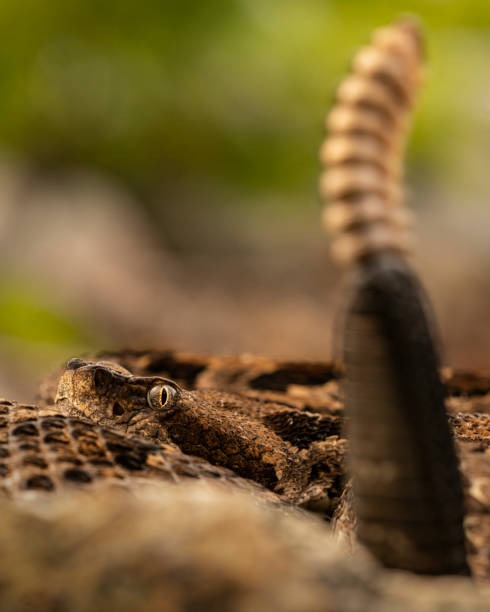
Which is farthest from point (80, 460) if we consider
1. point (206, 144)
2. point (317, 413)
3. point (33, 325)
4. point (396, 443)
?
point (206, 144)

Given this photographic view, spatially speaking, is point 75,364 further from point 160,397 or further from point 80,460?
point 80,460

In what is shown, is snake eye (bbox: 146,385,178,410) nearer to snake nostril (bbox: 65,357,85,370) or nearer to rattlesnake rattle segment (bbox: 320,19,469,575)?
snake nostril (bbox: 65,357,85,370)

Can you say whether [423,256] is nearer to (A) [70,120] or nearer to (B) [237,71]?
(B) [237,71]

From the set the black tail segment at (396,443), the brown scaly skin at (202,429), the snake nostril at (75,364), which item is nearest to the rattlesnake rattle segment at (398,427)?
the black tail segment at (396,443)

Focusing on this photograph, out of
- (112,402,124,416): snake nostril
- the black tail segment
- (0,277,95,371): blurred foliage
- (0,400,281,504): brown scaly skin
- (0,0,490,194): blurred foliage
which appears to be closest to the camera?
the black tail segment

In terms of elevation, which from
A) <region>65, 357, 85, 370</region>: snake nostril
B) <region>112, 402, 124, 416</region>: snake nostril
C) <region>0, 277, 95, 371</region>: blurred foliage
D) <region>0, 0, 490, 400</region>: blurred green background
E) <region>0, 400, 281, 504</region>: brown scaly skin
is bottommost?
<region>0, 400, 281, 504</region>: brown scaly skin

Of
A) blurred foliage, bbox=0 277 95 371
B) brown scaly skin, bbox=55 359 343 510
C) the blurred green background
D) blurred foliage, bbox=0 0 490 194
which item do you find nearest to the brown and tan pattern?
brown scaly skin, bbox=55 359 343 510
